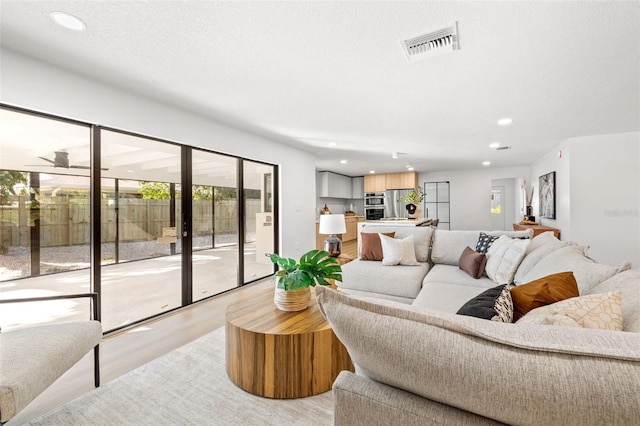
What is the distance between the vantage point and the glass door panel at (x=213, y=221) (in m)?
3.66

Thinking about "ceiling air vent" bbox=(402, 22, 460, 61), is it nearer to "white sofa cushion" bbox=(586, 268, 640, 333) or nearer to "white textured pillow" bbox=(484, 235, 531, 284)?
"white sofa cushion" bbox=(586, 268, 640, 333)

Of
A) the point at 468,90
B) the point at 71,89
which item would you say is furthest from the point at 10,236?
the point at 468,90

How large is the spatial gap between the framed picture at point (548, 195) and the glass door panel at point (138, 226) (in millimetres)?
6502

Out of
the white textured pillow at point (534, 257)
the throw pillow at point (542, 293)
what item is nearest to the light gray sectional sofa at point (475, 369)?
the throw pillow at point (542, 293)

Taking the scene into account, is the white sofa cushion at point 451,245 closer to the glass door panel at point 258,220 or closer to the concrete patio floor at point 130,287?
the glass door panel at point 258,220

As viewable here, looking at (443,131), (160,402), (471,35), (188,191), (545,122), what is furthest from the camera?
(443,131)

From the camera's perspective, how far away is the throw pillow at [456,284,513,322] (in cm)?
107

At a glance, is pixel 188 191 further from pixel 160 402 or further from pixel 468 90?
pixel 468 90

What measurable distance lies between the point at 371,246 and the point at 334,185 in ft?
18.0

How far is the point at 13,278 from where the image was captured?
7.61ft

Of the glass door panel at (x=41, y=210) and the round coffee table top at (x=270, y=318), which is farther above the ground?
the glass door panel at (x=41, y=210)

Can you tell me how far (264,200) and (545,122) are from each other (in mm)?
4224

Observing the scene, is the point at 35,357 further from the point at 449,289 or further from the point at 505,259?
the point at 505,259

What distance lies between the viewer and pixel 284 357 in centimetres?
169
